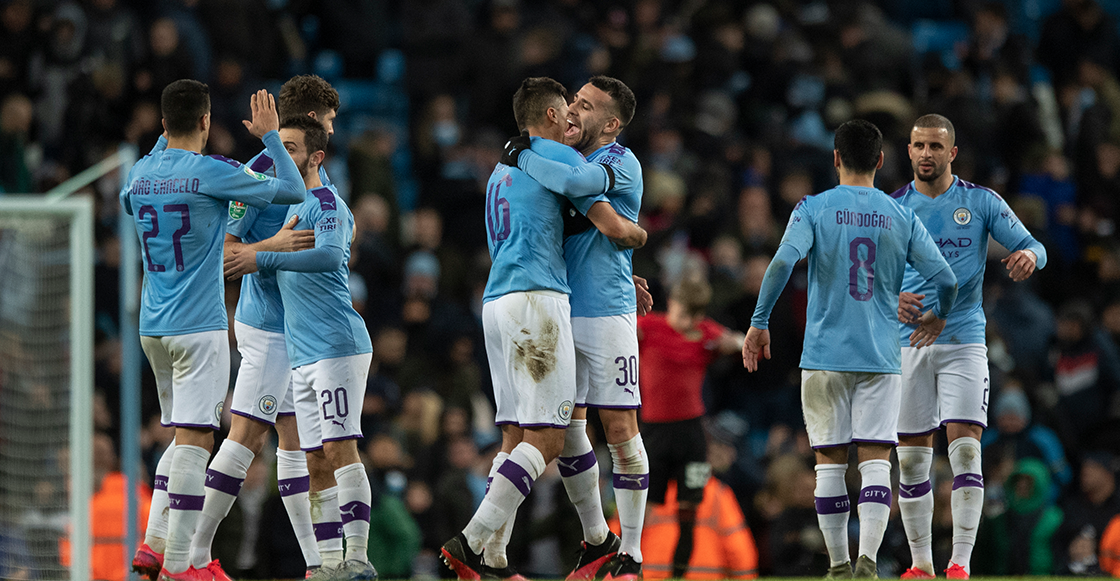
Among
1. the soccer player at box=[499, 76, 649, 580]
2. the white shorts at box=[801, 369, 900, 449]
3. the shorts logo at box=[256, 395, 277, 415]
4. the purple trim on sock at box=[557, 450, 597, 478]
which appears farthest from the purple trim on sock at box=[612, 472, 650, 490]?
the shorts logo at box=[256, 395, 277, 415]

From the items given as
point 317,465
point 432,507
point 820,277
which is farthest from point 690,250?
point 317,465

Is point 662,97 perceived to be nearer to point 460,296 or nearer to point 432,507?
point 460,296

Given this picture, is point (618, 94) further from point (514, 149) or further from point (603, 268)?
point (603, 268)

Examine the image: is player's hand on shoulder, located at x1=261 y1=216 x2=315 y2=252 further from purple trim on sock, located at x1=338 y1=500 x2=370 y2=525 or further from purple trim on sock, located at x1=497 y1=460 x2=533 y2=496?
purple trim on sock, located at x1=497 y1=460 x2=533 y2=496

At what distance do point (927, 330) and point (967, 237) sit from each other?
74cm

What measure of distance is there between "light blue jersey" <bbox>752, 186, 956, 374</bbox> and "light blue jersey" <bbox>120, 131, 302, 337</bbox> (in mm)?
3126

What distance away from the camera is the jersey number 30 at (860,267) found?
8.50 metres

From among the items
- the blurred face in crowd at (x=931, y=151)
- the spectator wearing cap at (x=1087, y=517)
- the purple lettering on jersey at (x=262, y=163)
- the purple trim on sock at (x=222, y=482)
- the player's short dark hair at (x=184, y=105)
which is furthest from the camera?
the spectator wearing cap at (x=1087, y=517)

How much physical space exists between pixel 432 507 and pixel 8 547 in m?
4.49

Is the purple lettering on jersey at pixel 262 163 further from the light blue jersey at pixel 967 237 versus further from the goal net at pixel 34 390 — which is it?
the light blue jersey at pixel 967 237

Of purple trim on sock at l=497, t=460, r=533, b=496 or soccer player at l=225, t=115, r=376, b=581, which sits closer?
purple trim on sock at l=497, t=460, r=533, b=496

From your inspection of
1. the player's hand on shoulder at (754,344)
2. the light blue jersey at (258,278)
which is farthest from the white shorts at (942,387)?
the light blue jersey at (258,278)

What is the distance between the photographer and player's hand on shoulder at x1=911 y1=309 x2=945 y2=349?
905 centimetres

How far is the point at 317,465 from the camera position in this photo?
8422 millimetres
